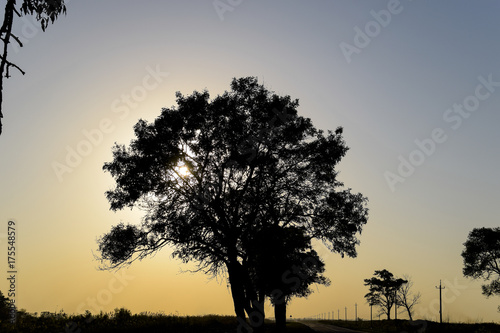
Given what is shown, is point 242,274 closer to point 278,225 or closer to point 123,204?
point 278,225

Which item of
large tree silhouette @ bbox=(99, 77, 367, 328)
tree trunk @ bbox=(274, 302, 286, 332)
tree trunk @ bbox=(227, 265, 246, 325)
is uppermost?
large tree silhouette @ bbox=(99, 77, 367, 328)

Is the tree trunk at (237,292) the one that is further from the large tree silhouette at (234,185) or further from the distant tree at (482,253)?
the distant tree at (482,253)

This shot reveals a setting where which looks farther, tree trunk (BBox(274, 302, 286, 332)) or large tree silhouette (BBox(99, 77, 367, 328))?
tree trunk (BBox(274, 302, 286, 332))

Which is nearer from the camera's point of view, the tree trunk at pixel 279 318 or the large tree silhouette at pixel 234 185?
the large tree silhouette at pixel 234 185

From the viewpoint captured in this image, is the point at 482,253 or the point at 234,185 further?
the point at 482,253

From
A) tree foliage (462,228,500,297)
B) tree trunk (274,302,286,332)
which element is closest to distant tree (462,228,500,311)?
tree foliage (462,228,500,297)

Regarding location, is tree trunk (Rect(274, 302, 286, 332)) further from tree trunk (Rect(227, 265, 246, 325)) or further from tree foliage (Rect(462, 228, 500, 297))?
tree foliage (Rect(462, 228, 500, 297))

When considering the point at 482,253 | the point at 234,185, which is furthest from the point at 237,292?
the point at 482,253

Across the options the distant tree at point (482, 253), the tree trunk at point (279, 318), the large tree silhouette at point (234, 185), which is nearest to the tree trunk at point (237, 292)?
the large tree silhouette at point (234, 185)

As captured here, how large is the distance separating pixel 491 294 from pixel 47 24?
80.5 metres

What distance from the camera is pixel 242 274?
87.5 ft

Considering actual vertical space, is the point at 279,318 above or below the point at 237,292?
below

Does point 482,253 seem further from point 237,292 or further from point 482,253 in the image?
point 237,292

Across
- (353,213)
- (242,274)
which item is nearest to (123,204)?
(242,274)
